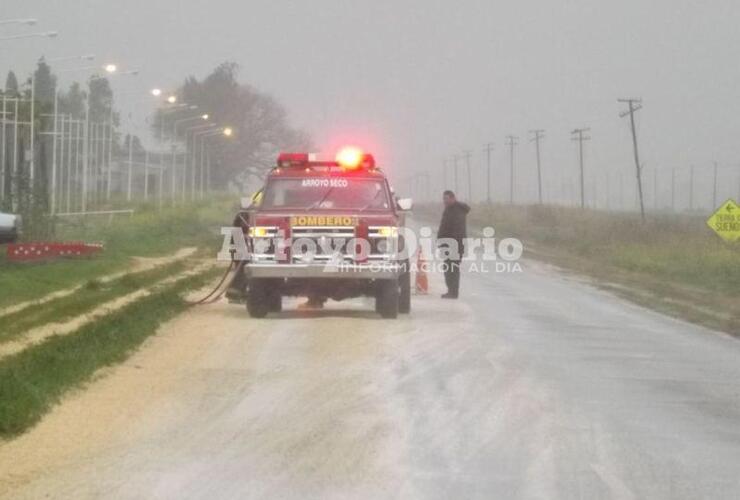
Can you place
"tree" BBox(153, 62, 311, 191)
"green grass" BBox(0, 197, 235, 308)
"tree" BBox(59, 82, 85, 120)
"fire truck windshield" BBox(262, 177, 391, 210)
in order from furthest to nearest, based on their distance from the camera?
"tree" BBox(153, 62, 311, 191), "tree" BBox(59, 82, 85, 120), "green grass" BBox(0, 197, 235, 308), "fire truck windshield" BBox(262, 177, 391, 210)

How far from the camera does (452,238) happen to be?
26.0 metres

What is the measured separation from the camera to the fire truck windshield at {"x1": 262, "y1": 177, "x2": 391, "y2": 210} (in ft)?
66.9

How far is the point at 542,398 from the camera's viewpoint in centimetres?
1265

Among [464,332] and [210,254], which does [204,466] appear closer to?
[464,332]

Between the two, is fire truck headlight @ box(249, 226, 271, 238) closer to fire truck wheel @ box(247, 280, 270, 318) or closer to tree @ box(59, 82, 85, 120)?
fire truck wheel @ box(247, 280, 270, 318)

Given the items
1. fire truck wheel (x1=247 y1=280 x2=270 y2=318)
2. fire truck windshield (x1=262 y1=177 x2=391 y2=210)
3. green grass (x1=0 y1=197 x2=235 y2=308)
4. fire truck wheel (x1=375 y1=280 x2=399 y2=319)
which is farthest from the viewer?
green grass (x1=0 y1=197 x2=235 y2=308)

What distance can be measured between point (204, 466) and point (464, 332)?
9.30m

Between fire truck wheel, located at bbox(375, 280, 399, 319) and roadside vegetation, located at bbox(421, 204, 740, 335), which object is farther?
roadside vegetation, located at bbox(421, 204, 740, 335)

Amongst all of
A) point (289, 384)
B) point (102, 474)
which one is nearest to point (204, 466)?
point (102, 474)

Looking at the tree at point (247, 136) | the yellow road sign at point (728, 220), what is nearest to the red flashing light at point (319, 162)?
the yellow road sign at point (728, 220)

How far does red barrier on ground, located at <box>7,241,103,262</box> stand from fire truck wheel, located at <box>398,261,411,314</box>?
51.2ft

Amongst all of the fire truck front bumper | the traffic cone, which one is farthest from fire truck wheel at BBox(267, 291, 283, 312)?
the traffic cone

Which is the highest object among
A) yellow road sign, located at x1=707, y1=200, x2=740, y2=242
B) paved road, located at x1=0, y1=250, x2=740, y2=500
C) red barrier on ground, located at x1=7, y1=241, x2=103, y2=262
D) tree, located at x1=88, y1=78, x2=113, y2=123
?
tree, located at x1=88, y1=78, x2=113, y2=123

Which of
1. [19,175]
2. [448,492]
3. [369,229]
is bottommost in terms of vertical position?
[448,492]
